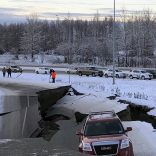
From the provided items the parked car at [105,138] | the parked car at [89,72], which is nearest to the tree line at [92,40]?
the parked car at [89,72]

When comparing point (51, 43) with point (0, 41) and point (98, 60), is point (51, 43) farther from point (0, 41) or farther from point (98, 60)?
point (98, 60)

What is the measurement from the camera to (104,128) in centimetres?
1714

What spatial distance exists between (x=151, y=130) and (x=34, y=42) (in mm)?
109247

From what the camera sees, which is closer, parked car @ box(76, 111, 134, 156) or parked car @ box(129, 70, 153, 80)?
parked car @ box(76, 111, 134, 156)

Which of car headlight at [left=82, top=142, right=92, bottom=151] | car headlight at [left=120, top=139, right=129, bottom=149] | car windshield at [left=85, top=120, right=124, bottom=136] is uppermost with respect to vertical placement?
car windshield at [left=85, top=120, right=124, bottom=136]

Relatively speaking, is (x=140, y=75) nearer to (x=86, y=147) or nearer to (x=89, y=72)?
(x=89, y=72)

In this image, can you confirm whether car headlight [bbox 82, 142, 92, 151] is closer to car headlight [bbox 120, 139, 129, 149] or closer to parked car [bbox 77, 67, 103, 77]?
car headlight [bbox 120, 139, 129, 149]

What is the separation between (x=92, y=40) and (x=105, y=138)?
115 meters

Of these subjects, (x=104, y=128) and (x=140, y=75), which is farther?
(x=140, y=75)

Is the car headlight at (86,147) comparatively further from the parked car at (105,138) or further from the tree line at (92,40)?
the tree line at (92,40)

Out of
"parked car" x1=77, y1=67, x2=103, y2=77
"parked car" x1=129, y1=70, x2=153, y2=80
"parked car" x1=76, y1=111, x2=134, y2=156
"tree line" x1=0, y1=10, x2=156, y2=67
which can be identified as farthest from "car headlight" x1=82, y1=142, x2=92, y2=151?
"tree line" x1=0, y1=10, x2=156, y2=67

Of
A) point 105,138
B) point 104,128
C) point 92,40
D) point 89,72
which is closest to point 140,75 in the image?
point 89,72

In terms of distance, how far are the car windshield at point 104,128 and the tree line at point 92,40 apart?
82418 millimetres

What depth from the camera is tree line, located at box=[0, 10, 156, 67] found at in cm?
10769
